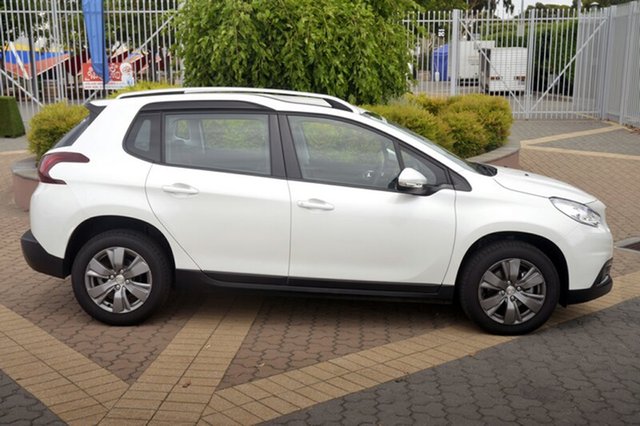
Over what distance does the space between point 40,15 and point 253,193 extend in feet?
59.7

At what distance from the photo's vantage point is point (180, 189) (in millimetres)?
5715

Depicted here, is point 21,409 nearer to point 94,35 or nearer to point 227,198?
point 227,198

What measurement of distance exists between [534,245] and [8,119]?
51.2 ft

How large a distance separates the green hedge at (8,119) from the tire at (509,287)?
1541cm

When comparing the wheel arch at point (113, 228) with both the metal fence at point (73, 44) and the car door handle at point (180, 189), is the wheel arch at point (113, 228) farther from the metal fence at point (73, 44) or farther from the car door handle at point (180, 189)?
the metal fence at point (73, 44)

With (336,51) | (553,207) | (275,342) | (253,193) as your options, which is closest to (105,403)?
(275,342)

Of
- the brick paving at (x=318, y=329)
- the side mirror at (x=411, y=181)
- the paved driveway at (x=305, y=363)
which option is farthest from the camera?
the side mirror at (x=411, y=181)

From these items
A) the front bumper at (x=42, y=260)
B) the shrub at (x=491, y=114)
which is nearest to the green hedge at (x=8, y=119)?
the shrub at (x=491, y=114)

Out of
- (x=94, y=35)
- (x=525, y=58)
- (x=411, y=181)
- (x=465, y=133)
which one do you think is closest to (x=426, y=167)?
(x=411, y=181)

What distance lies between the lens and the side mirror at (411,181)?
219 inches

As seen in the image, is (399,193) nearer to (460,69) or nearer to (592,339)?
(592,339)

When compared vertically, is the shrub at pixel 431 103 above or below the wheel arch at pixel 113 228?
above

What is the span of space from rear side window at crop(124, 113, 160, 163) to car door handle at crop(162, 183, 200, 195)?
0.82 feet

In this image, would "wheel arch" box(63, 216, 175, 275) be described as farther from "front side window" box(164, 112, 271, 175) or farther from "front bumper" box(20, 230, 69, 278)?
"front side window" box(164, 112, 271, 175)
